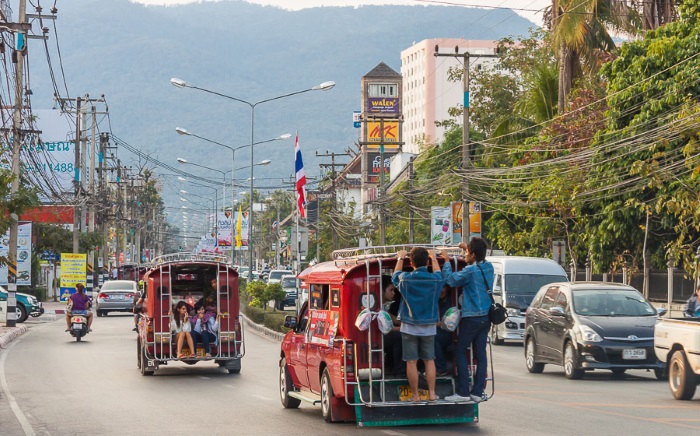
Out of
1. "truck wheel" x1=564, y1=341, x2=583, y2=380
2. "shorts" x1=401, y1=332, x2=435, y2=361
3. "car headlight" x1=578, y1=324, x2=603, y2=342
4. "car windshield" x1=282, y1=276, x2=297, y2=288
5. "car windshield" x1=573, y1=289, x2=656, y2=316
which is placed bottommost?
"truck wheel" x1=564, y1=341, x2=583, y2=380

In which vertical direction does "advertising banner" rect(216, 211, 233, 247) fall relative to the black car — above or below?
above

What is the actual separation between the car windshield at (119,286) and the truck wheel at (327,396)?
136 ft

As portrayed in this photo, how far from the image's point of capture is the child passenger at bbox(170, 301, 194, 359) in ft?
74.6

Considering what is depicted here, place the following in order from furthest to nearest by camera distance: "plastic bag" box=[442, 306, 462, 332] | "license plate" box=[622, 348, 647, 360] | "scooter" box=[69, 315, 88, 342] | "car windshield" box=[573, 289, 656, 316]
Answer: "scooter" box=[69, 315, 88, 342] < "car windshield" box=[573, 289, 656, 316] < "license plate" box=[622, 348, 647, 360] < "plastic bag" box=[442, 306, 462, 332]

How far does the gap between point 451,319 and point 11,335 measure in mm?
26389

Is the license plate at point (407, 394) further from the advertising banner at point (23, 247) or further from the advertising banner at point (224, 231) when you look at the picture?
the advertising banner at point (224, 231)

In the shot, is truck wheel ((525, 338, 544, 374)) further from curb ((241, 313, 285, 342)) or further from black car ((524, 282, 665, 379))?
curb ((241, 313, 285, 342))

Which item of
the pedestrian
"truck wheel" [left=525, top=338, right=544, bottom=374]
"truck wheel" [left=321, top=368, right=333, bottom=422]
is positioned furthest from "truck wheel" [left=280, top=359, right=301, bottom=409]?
the pedestrian

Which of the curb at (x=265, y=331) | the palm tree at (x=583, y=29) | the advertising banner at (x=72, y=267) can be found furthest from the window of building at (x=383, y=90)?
the curb at (x=265, y=331)

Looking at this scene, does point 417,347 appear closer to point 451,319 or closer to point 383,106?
point 451,319

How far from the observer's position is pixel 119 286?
→ 55062mm

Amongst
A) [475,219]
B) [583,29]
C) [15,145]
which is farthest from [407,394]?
[475,219]

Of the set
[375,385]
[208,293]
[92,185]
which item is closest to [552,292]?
[208,293]

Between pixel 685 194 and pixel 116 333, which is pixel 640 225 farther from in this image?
pixel 116 333
